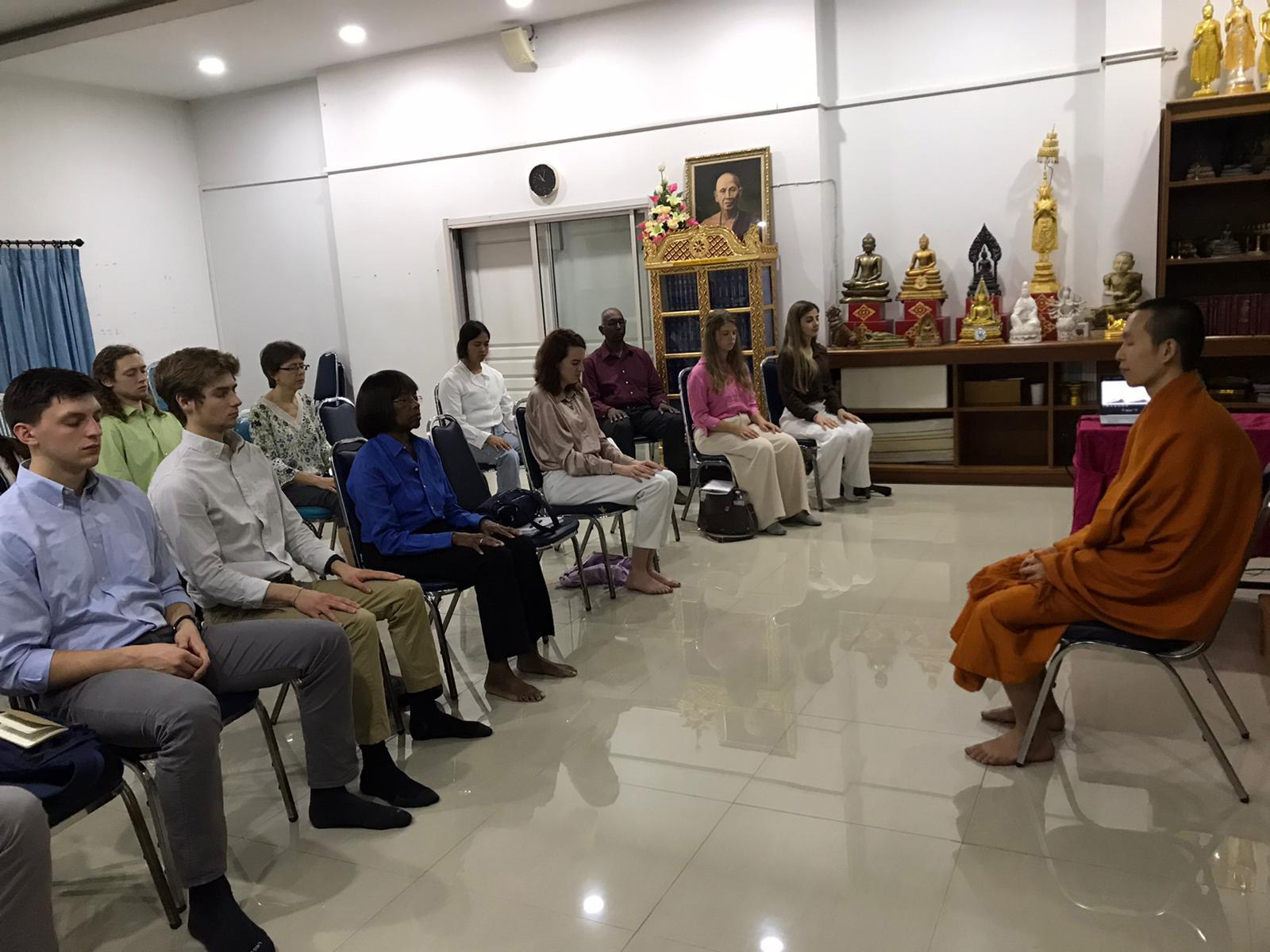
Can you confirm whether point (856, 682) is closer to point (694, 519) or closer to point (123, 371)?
point (694, 519)

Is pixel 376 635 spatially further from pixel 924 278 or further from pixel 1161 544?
pixel 924 278

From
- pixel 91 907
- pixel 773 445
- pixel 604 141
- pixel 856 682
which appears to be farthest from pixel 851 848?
pixel 604 141

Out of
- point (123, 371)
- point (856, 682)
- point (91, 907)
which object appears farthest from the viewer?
point (123, 371)

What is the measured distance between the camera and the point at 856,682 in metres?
3.26

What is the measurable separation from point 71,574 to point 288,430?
215 centimetres

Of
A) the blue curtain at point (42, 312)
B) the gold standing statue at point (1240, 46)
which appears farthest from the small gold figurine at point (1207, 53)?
the blue curtain at point (42, 312)

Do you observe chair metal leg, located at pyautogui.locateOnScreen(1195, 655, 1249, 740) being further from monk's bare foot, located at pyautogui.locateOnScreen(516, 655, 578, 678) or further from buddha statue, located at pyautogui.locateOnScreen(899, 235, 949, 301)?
buddha statue, located at pyautogui.locateOnScreen(899, 235, 949, 301)

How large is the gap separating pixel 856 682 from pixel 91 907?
2289 millimetres

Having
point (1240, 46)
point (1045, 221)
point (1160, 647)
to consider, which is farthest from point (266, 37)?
point (1160, 647)

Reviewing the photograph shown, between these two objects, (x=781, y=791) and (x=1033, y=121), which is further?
(x=1033, y=121)

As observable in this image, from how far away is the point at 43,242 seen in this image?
7.27 meters

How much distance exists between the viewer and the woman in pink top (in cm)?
505

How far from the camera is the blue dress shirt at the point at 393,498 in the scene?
3.13m

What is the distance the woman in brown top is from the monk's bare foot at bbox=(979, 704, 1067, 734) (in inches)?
107
